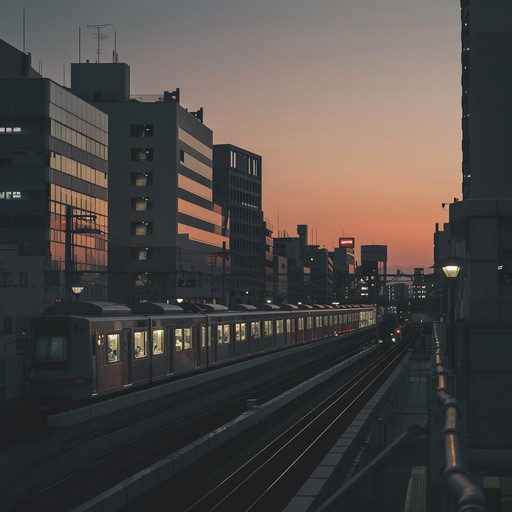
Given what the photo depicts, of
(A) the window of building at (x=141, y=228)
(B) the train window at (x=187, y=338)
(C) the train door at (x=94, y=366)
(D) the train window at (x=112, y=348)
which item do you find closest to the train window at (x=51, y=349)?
(C) the train door at (x=94, y=366)

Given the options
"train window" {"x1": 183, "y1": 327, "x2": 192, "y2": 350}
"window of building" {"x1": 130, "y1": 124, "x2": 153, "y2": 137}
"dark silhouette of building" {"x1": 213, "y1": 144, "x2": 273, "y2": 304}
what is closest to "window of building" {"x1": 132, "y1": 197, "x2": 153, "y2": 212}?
"window of building" {"x1": 130, "y1": 124, "x2": 153, "y2": 137}

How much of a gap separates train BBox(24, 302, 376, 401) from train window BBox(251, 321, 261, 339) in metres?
2.59

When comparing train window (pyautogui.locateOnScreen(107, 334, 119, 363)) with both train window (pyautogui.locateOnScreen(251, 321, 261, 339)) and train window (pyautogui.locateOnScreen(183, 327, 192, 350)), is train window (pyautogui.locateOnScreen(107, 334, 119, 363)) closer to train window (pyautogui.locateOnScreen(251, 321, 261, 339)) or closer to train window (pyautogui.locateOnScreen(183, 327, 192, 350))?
train window (pyautogui.locateOnScreen(183, 327, 192, 350))

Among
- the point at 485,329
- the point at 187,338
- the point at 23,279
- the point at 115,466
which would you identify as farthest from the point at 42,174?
the point at 485,329

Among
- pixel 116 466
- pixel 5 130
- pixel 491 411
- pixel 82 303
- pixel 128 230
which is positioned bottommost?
pixel 116 466

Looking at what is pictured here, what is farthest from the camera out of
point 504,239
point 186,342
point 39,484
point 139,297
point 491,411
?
point 139,297

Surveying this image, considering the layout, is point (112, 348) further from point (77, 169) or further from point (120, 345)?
point (77, 169)

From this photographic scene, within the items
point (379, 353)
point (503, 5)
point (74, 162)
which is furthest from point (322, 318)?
point (503, 5)

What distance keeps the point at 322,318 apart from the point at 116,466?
55.5 m

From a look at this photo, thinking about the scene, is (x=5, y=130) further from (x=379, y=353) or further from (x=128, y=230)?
(x=379, y=353)

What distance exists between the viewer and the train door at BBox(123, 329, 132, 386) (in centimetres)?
3077

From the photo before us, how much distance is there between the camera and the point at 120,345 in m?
30.4

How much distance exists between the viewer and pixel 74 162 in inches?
3548

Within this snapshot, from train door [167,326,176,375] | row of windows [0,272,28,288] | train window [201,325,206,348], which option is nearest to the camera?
train door [167,326,176,375]
